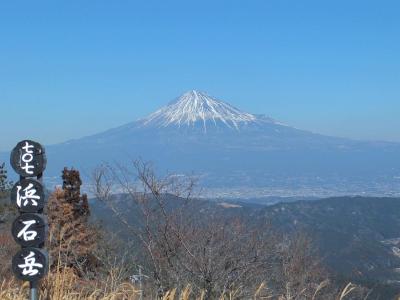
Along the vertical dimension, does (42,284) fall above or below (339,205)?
above

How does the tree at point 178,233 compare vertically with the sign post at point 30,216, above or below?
below

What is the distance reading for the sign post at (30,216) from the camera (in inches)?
173

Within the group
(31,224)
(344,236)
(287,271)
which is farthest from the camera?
(344,236)

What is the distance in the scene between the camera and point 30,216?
453cm

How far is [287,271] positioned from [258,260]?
8.05 m

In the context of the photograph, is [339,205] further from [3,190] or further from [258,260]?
[258,260]

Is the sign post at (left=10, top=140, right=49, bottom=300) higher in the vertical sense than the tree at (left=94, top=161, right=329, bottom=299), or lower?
higher

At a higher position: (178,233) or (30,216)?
(30,216)

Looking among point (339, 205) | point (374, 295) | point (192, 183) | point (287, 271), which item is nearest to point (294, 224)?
point (339, 205)

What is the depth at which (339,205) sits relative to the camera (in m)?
133

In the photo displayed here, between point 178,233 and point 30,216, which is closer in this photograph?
point 30,216

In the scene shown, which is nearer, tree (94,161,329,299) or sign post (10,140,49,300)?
sign post (10,140,49,300)

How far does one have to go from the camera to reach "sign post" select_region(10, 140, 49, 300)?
173 inches

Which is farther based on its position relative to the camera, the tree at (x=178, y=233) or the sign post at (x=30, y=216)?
the tree at (x=178, y=233)
